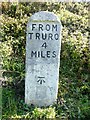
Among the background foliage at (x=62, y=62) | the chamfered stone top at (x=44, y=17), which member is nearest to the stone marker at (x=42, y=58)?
the chamfered stone top at (x=44, y=17)

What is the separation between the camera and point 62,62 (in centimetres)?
507

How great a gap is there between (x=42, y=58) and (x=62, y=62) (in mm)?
1257

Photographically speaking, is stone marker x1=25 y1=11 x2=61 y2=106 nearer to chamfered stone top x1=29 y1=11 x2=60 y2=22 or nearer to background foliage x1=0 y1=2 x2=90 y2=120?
chamfered stone top x1=29 y1=11 x2=60 y2=22

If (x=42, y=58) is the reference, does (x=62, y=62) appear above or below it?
below

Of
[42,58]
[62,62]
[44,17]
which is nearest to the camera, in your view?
[44,17]

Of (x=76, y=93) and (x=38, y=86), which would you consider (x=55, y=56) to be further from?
(x=76, y=93)

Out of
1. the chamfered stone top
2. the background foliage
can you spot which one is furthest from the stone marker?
the background foliage

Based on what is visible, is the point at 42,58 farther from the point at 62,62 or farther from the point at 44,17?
the point at 62,62

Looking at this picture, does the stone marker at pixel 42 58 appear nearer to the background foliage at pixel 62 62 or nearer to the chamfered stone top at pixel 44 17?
the chamfered stone top at pixel 44 17

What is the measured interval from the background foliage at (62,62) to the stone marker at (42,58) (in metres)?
0.18

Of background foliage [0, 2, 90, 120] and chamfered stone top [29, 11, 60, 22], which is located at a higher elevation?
chamfered stone top [29, 11, 60, 22]

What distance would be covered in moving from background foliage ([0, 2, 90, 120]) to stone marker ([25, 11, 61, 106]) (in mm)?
177

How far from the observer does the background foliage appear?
4023 millimetres

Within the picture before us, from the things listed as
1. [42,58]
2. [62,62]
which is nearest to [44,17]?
[42,58]
